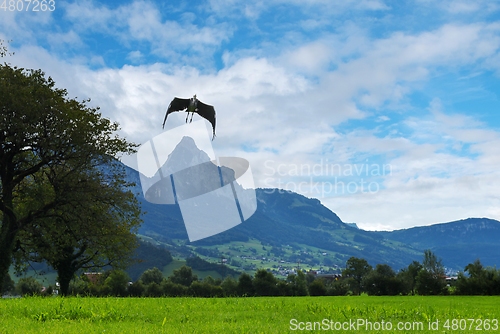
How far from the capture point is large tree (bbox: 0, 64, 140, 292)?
72.3ft

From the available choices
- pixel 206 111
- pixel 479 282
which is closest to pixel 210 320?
pixel 206 111

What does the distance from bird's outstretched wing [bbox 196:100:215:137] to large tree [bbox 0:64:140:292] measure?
1005cm

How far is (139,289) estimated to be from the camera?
79.7m

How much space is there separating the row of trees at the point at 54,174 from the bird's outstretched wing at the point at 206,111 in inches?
396

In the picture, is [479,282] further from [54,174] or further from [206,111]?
[54,174]

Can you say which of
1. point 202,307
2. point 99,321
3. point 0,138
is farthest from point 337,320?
point 0,138

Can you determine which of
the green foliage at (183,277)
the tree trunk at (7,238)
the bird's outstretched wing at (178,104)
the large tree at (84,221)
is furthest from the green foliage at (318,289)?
the bird's outstretched wing at (178,104)

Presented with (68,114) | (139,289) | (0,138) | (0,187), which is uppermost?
(68,114)

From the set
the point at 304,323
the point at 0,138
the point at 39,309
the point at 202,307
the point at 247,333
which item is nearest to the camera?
the point at 247,333

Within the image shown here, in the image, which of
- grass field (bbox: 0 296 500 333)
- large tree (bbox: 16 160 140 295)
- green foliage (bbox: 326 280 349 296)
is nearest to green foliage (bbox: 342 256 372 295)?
green foliage (bbox: 326 280 349 296)

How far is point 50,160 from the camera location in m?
23.8

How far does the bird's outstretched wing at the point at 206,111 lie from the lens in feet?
61.6

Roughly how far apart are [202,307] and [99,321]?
4.40 m

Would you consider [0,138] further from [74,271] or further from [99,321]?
[99,321]
